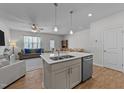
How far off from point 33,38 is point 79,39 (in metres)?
4.99

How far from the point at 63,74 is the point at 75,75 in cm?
54

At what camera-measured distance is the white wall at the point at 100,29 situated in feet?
13.2

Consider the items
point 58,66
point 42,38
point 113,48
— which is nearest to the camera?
Result: point 58,66

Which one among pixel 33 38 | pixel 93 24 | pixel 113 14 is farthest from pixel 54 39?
pixel 113 14

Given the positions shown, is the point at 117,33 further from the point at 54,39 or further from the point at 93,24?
the point at 54,39

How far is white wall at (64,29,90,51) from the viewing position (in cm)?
815

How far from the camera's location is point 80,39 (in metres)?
9.02

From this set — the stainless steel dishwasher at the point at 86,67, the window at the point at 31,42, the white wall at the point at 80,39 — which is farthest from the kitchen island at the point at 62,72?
the window at the point at 31,42

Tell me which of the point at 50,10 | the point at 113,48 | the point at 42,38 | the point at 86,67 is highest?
the point at 50,10

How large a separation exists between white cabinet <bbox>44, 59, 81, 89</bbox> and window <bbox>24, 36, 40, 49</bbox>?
7.61m

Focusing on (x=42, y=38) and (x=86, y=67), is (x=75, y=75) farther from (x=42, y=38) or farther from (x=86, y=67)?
(x=42, y=38)

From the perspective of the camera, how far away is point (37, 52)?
860 centimetres

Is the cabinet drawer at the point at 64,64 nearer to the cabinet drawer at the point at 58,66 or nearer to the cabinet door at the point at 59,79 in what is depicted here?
the cabinet drawer at the point at 58,66

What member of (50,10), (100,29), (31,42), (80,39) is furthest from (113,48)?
(31,42)
